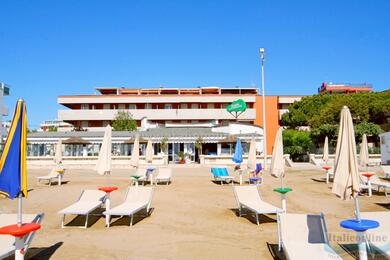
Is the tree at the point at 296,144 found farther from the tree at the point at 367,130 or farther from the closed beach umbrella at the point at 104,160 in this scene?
the closed beach umbrella at the point at 104,160

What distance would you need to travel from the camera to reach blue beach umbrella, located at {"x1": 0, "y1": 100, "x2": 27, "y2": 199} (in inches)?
172

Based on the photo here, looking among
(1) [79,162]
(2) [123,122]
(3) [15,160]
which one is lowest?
(1) [79,162]

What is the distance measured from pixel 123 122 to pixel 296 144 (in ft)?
86.1

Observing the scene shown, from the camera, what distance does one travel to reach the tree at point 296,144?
3509cm

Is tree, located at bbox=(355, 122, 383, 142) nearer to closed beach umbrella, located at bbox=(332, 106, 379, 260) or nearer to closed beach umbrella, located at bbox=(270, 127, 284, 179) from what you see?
closed beach umbrella, located at bbox=(270, 127, 284, 179)

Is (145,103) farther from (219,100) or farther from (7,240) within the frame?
(7,240)

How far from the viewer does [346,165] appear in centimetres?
510

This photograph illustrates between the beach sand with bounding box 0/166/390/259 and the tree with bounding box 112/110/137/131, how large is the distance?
36.8 metres

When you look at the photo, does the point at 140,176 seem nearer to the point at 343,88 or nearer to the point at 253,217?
the point at 253,217

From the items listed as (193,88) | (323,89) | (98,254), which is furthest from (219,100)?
(98,254)

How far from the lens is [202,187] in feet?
49.4

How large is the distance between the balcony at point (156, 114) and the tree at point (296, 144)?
1653 cm

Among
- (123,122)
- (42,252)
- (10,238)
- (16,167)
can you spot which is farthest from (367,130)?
(16,167)

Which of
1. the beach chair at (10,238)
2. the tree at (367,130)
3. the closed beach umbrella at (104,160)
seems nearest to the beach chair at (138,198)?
the closed beach umbrella at (104,160)
